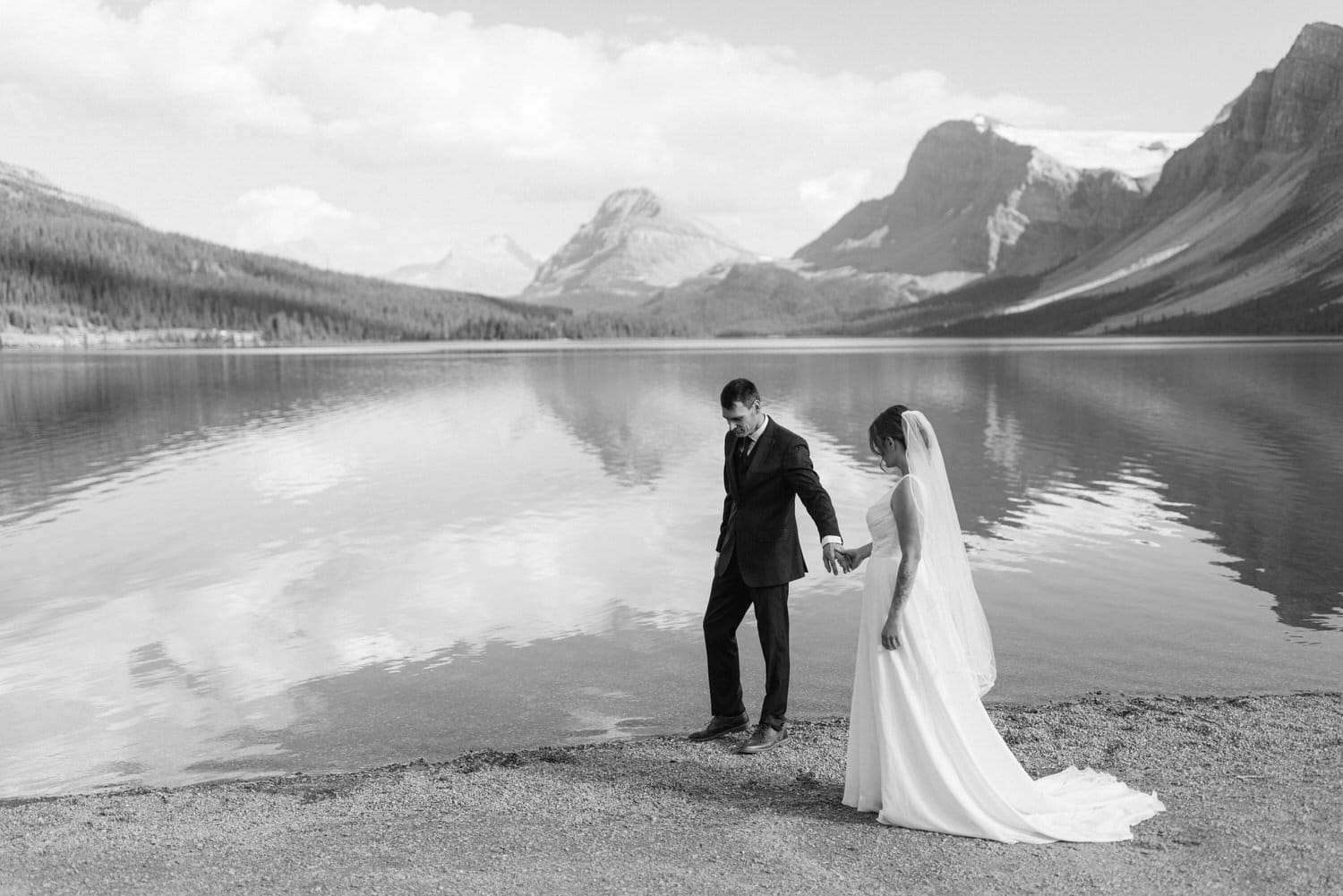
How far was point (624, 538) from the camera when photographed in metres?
25.3

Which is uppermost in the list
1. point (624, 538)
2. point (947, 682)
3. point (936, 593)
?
point (936, 593)

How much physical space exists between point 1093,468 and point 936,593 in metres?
28.9

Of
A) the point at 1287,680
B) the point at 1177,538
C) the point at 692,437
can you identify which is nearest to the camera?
the point at 1287,680

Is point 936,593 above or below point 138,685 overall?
above

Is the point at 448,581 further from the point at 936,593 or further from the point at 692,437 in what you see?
the point at 692,437

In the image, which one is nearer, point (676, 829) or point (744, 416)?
point (676, 829)

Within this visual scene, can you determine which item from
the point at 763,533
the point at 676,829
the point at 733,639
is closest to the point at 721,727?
Answer: the point at 733,639

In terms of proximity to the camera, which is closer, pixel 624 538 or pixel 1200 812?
pixel 1200 812

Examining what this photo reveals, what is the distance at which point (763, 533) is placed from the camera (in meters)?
11.6

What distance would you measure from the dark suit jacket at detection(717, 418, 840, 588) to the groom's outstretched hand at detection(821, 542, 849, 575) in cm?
55

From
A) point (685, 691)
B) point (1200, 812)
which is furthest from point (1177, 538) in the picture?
point (1200, 812)

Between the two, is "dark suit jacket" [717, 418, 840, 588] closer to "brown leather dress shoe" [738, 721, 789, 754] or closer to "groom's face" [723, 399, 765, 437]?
"groom's face" [723, 399, 765, 437]

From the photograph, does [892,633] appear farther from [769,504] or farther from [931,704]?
[769,504]

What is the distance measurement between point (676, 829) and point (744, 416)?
153 inches
